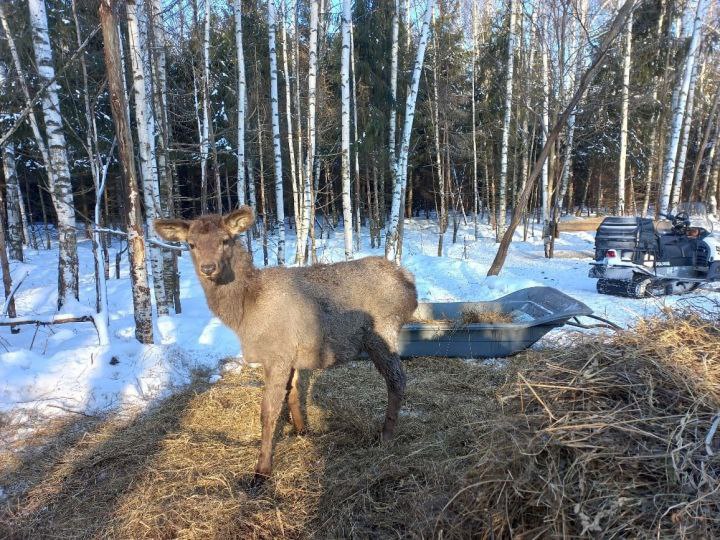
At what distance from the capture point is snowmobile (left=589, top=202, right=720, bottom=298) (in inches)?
384

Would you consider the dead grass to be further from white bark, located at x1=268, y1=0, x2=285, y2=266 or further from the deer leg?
white bark, located at x1=268, y1=0, x2=285, y2=266

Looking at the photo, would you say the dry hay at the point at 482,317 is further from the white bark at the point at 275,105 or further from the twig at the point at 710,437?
the white bark at the point at 275,105

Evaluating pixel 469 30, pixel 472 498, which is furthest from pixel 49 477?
pixel 469 30

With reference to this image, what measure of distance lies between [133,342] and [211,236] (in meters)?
3.94

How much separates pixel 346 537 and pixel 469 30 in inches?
1046

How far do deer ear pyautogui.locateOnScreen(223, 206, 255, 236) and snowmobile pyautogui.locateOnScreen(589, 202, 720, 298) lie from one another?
9.06 meters

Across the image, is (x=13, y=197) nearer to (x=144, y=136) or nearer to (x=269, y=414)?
(x=144, y=136)

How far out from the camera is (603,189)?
33844 millimetres

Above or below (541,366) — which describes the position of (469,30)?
above

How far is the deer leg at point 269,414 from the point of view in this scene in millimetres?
3820

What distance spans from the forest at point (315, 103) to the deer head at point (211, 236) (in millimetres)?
2931

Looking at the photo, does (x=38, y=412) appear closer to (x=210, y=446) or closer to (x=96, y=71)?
(x=210, y=446)

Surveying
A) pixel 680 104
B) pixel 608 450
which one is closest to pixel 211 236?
pixel 608 450

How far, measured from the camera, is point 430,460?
374 centimetres
